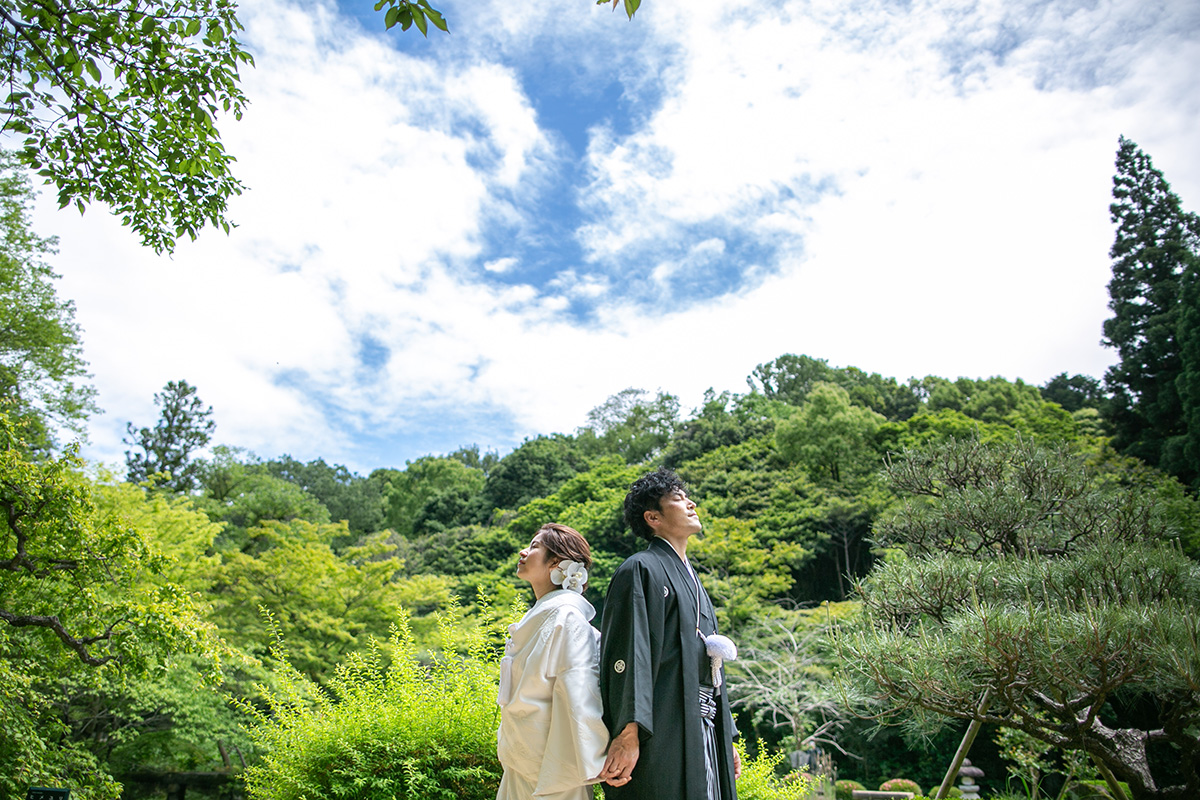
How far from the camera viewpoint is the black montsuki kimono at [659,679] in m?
1.90

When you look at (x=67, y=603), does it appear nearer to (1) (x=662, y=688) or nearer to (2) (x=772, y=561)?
(1) (x=662, y=688)

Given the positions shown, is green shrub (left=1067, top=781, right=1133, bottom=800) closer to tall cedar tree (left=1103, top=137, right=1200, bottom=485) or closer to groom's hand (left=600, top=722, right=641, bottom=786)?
groom's hand (left=600, top=722, right=641, bottom=786)

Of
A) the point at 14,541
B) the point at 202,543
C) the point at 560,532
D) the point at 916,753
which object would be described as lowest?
the point at 916,753

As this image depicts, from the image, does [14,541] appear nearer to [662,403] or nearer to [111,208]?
[111,208]

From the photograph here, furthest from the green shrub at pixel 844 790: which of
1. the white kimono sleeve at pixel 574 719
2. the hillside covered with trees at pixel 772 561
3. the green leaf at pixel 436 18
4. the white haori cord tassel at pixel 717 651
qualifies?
the green leaf at pixel 436 18

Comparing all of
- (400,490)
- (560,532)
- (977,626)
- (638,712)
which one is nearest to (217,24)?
(560,532)

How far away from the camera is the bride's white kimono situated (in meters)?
1.91

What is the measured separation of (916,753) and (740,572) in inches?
161

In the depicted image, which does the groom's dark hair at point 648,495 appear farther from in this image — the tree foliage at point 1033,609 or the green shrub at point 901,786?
the green shrub at point 901,786

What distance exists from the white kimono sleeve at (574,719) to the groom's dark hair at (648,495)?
0.47 metres

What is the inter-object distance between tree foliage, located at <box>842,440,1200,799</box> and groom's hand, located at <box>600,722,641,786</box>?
2.38m

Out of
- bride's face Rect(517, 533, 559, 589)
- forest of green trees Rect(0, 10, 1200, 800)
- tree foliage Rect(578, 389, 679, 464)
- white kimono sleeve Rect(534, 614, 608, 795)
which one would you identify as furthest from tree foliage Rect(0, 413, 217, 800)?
tree foliage Rect(578, 389, 679, 464)

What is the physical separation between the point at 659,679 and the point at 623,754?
0.78ft

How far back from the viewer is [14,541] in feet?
13.4
